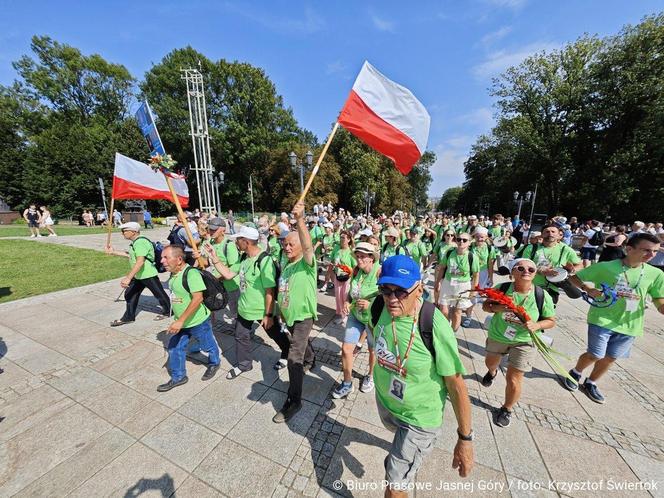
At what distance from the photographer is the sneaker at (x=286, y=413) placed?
2965 mm

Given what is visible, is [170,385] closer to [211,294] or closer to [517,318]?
[211,294]

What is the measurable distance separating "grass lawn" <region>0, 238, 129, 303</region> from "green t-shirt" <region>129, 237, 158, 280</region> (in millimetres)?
4414

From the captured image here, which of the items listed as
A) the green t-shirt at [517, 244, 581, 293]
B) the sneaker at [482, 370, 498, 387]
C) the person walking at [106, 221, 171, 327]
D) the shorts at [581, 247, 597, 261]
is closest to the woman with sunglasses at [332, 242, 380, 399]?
the sneaker at [482, 370, 498, 387]

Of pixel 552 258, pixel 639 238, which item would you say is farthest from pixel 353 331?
pixel 552 258

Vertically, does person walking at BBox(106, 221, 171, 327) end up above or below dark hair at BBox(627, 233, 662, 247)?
below

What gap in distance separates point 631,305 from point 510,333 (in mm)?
1647

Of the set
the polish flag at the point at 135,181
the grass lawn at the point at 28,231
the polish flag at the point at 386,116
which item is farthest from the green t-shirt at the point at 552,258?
the grass lawn at the point at 28,231

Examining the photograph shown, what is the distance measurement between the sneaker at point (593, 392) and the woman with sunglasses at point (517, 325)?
1.43 metres

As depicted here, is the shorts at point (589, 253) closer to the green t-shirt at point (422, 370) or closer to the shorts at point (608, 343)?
the shorts at point (608, 343)

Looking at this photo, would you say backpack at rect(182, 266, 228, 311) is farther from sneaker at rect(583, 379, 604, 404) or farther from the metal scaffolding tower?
the metal scaffolding tower

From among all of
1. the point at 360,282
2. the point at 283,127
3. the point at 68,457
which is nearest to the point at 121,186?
the point at 68,457

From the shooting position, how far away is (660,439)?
289cm

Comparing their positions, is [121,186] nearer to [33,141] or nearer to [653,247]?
[653,247]

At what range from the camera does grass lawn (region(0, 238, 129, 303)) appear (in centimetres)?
730
